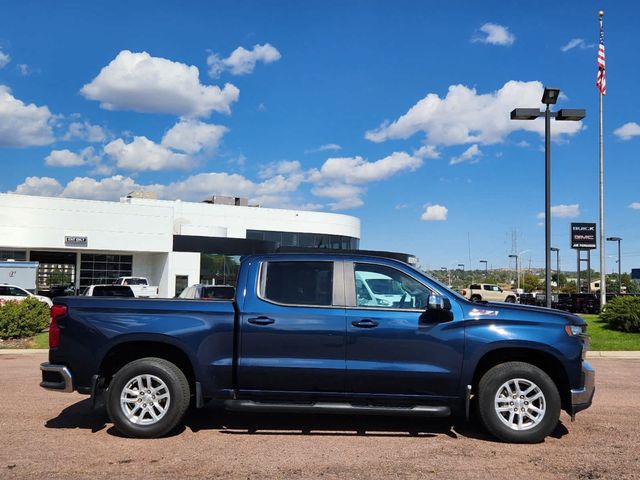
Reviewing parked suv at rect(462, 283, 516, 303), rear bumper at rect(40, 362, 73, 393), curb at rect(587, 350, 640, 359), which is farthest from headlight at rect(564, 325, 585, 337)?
parked suv at rect(462, 283, 516, 303)

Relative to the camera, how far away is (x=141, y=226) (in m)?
42.3

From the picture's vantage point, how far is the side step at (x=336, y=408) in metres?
6.00

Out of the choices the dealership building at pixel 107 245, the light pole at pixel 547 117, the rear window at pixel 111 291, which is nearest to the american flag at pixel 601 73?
the light pole at pixel 547 117

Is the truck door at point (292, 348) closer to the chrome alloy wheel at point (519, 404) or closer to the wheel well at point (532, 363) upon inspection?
the wheel well at point (532, 363)

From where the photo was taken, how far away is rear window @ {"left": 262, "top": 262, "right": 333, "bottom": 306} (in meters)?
6.25

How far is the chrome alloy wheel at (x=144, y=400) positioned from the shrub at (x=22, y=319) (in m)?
10.8

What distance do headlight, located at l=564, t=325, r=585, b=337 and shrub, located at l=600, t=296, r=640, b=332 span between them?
12060 millimetres

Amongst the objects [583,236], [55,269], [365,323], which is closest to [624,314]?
[365,323]

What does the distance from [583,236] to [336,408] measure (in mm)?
40068

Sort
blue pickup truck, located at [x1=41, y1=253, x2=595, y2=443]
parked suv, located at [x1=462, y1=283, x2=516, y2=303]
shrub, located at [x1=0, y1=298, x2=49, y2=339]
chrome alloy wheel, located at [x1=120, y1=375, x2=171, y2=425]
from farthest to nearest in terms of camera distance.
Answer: parked suv, located at [x1=462, y1=283, x2=516, y2=303], shrub, located at [x1=0, y1=298, x2=49, y2=339], chrome alloy wheel, located at [x1=120, y1=375, x2=171, y2=425], blue pickup truck, located at [x1=41, y1=253, x2=595, y2=443]

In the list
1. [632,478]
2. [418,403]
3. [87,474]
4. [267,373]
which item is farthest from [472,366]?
[87,474]

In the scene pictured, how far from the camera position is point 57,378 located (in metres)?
6.19

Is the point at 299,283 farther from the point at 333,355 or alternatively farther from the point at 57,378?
the point at 57,378

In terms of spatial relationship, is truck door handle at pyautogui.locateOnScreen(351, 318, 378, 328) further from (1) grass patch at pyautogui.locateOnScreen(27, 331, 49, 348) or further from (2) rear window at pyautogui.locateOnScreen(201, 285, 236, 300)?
(1) grass patch at pyautogui.locateOnScreen(27, 331, 49, 348)
